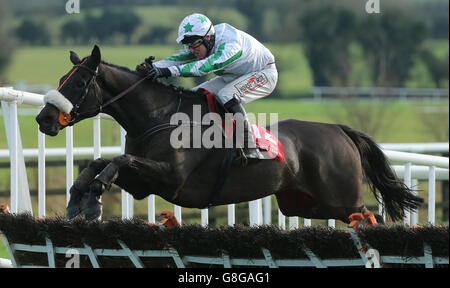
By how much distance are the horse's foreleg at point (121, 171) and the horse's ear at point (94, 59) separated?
60 centimetres

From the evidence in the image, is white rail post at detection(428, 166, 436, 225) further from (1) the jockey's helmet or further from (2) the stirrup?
(1) the jockey's helmet

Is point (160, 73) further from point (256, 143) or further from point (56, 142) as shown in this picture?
point (56, 142)

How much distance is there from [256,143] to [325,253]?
4.61 feet

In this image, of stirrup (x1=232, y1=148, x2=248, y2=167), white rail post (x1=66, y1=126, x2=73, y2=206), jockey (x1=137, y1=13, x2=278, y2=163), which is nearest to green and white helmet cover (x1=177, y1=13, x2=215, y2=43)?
jockey (x1=137, y1=13, x2=278, y2=163)

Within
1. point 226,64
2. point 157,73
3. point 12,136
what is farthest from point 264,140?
point 12,136

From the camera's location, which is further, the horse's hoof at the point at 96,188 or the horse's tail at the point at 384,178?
the horse's tail at the point at 384,178

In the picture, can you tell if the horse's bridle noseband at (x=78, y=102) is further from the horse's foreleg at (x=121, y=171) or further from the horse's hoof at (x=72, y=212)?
the horse's hoof at (x=72, y=212)

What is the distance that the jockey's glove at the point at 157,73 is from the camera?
15.8 ft

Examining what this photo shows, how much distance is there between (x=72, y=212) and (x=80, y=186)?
6.6 inches

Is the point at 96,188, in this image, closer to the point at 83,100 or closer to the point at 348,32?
the point at 83,100

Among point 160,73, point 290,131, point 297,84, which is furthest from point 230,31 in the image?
point 297,84

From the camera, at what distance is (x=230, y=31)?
195 inches

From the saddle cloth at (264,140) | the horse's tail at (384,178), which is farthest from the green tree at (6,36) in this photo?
the saddle cloth at (264,140)

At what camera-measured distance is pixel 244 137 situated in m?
4.93
